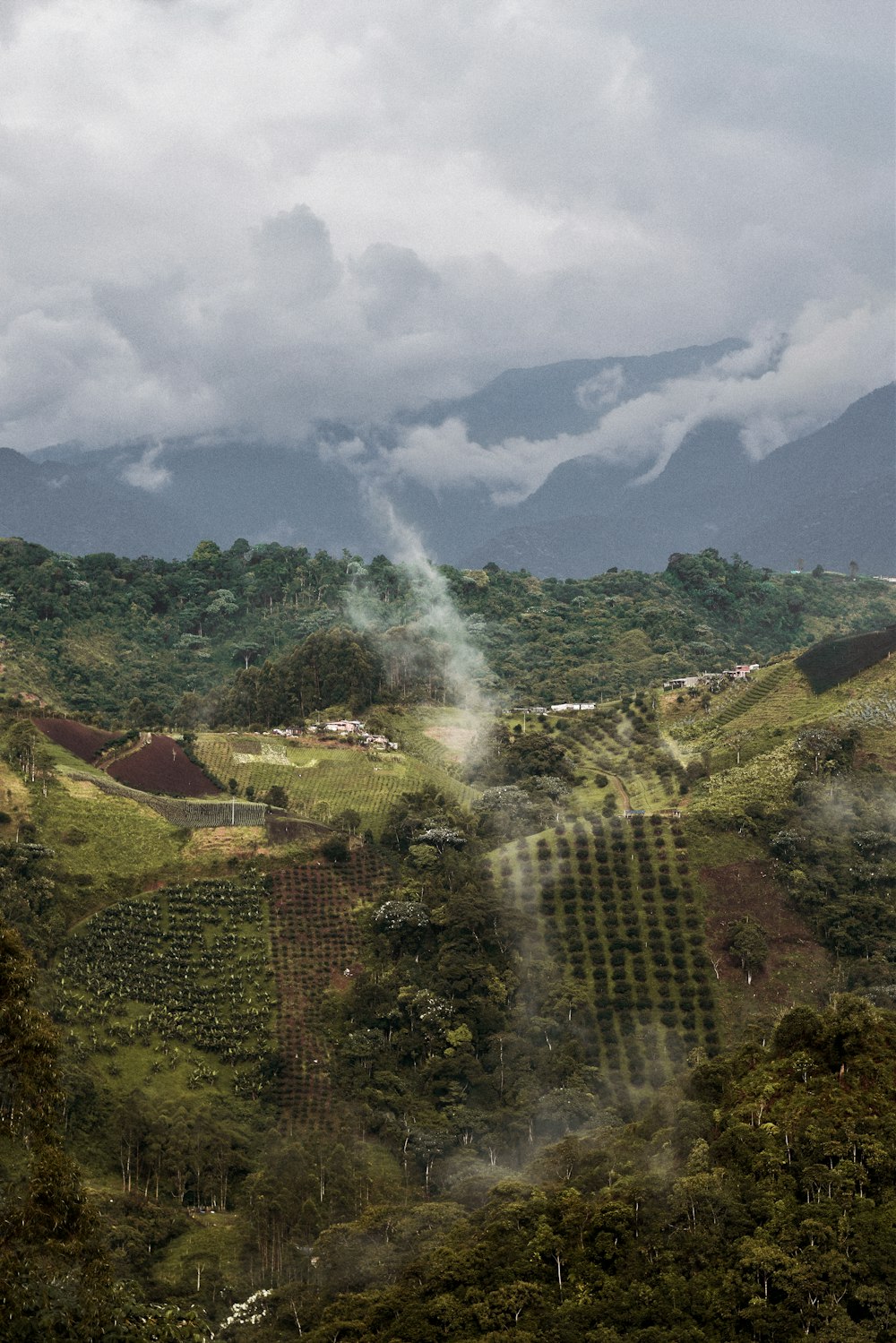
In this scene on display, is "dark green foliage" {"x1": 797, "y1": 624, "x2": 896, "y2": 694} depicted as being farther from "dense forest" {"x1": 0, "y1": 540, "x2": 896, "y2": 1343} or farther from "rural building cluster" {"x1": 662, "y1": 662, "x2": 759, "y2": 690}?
"rural building cluster" {"x1": 662, "y1": 662, "x2": 759, "y2": 690}

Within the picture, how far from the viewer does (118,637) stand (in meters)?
102

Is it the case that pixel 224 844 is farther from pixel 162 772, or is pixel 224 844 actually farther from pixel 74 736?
pixel 74 736

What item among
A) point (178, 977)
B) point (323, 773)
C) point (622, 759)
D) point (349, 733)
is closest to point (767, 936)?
point (178, 977)

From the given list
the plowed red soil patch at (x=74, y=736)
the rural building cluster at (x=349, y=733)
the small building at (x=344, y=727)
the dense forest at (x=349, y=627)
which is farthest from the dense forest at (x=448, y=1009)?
the small building at (x=344, y=727)

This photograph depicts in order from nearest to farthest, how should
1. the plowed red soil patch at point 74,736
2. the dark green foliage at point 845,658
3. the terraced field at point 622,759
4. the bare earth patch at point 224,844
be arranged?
1. the bare earth patch at point 224,844
2. the plowed red soil patch at point 74,736
3. the terraced field at point 622,759
4. the dark green foliage at point 845,658

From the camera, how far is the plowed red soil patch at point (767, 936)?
46.8m

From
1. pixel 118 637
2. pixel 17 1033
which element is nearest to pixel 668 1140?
pixel 17 1033

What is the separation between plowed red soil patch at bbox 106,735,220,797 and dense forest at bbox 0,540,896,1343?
28cm

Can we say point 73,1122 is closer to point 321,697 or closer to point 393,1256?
point 393,1256

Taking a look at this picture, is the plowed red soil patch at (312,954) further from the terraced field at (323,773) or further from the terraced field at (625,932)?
the terraced field at (625,932)

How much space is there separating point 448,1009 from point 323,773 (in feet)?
68.7

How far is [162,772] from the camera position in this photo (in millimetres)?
62594

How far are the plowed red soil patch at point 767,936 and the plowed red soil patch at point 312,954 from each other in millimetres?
12982

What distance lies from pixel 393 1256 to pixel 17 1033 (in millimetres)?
11787
